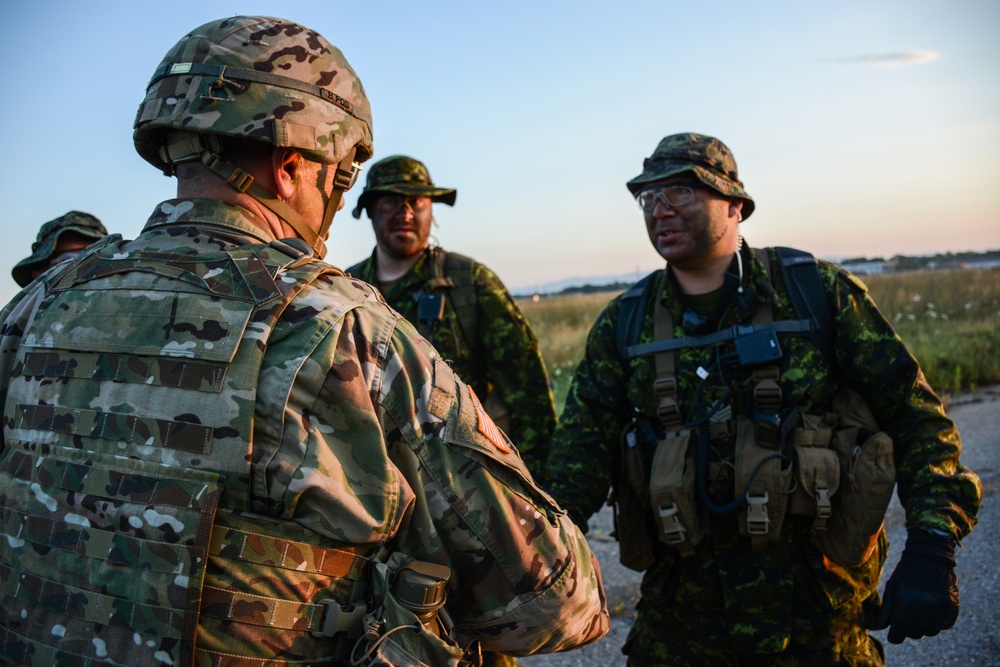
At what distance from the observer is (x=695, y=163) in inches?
130

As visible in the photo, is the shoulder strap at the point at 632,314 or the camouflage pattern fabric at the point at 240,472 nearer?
the camouflage pattern fabric at the point at 240,472

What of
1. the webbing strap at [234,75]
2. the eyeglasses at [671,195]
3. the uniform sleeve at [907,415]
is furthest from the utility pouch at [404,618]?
the eyeglasses at [671,195]

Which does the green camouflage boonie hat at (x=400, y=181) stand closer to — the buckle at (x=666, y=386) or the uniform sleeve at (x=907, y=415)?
the buckle at (x=666, y=386)

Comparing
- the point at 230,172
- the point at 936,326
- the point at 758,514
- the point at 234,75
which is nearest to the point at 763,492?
the point at 758,514

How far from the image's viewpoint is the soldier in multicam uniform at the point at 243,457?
5.17 feet

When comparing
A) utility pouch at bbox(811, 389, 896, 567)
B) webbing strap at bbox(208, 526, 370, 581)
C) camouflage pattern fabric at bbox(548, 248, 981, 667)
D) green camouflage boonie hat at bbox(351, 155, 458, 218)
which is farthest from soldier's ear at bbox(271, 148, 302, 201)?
green camouflage boonie hat at bbox(351, 155, 458, 218)

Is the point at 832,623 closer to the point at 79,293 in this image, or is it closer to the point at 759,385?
the point at 759,385

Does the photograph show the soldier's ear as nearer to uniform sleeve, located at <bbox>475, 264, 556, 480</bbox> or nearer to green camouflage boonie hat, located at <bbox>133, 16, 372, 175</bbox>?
green camouflage boonie hat, located at <bbox>133, 16, 372, 175</bbox>

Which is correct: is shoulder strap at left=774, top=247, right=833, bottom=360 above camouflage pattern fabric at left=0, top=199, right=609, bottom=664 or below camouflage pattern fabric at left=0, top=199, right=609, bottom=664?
above

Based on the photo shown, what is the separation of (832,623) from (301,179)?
96.0 inches

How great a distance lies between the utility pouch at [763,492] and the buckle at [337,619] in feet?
5.61

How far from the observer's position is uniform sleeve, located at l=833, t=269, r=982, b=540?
279cm

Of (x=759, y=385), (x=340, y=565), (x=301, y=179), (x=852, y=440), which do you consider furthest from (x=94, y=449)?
(x=852, y=440)

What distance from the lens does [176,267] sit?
1726mm
